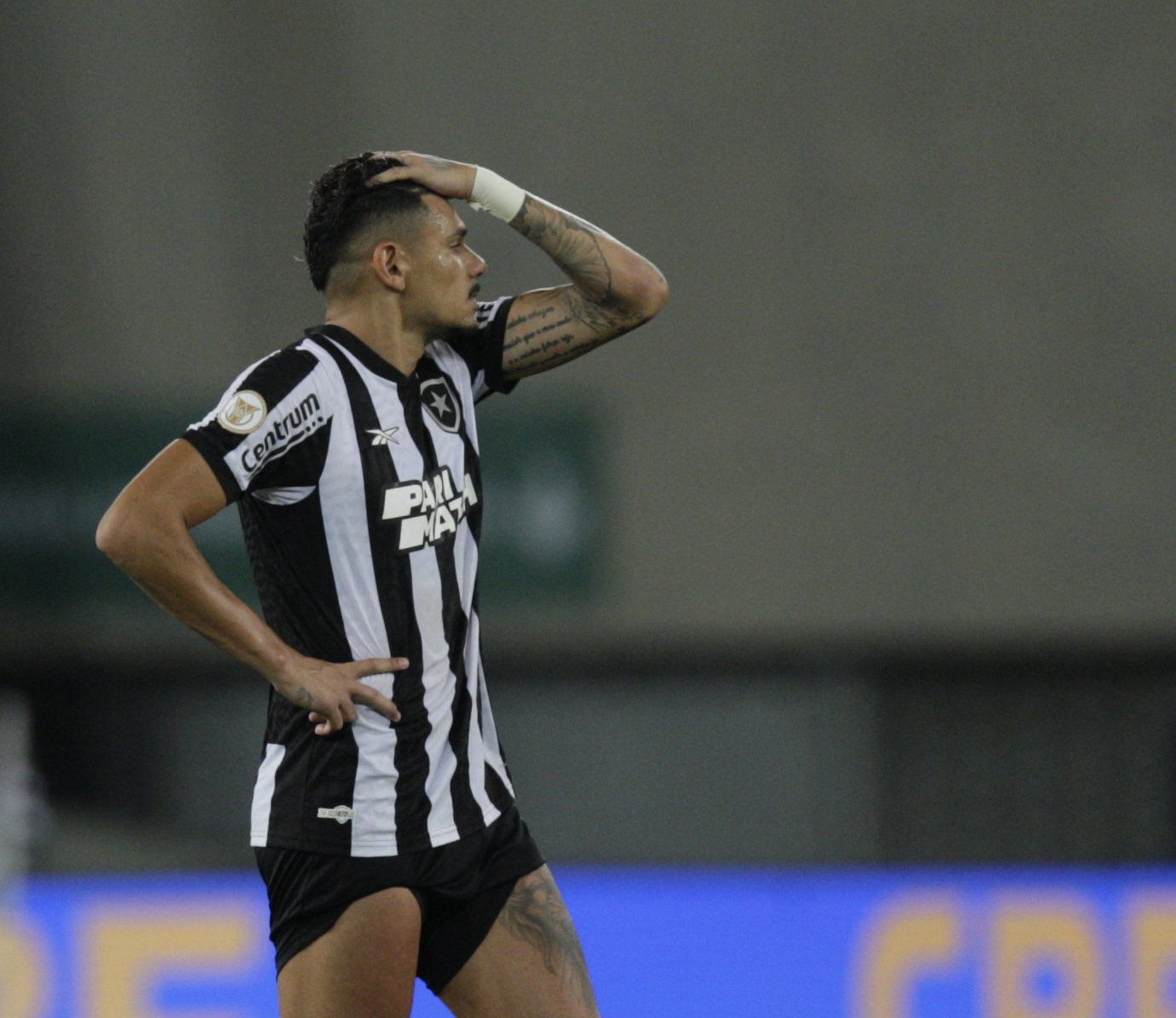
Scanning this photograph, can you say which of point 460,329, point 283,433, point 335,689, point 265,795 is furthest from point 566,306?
point 265,795

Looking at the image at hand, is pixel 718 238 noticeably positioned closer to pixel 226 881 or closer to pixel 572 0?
pixel 572 0

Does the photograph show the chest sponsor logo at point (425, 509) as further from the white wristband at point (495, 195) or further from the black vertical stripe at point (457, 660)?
the white wristband at point (495, 195)

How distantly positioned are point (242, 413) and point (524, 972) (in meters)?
0.91

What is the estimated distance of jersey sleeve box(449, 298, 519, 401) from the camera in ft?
9.50

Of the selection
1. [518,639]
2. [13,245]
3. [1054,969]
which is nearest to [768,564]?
[518,639]

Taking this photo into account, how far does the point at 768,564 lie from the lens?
6.27 metres

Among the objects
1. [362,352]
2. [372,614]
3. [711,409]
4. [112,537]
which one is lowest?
[372,614]

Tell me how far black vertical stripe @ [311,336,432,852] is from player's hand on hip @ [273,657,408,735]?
43mm

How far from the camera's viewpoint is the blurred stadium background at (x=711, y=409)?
609 cm

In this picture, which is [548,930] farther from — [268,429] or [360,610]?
[268,429]

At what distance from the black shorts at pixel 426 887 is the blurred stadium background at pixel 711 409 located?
332 cm

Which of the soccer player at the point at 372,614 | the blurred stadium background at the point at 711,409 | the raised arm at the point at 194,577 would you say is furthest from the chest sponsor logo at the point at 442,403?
the blurred stadium background at the point at 711,409

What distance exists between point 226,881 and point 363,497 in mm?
2776

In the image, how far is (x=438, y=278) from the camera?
2.71 m
